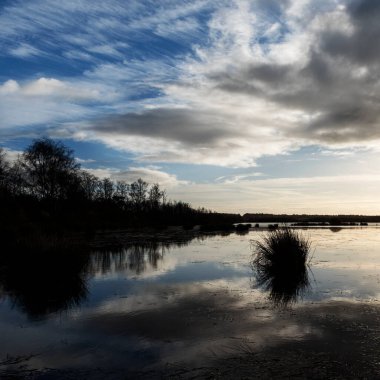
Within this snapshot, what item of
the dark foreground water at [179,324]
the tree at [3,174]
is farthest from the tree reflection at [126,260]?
the tree at [3,174]

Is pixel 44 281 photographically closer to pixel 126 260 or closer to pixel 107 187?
pixel 126 260

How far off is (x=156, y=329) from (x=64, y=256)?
7856mm

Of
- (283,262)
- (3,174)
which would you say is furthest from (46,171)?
(283,262)

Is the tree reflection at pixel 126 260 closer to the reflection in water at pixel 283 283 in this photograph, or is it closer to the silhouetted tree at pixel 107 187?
the reflection in water at pixel 283 283

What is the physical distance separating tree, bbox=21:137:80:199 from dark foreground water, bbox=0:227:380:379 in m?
45.8

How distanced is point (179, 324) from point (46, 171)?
180 feet

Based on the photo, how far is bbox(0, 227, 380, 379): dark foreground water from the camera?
6078 mm

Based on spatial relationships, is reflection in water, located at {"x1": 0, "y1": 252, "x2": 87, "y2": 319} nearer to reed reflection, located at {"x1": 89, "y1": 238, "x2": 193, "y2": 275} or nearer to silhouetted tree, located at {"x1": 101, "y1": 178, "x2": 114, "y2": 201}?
reed reflection, located at {"x1": 89, "y1": 238, "x2": 193, "y2": 275}

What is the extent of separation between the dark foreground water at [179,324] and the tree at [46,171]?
45796 millimetres

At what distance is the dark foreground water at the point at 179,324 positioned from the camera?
239 inches

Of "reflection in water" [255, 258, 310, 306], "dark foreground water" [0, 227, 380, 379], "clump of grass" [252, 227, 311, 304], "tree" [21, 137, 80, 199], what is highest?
"tree" [21, 137, 80, 199]

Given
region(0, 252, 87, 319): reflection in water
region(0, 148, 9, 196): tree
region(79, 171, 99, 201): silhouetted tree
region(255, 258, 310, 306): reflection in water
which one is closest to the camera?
region(0, 252, 87, 319): reflection in water

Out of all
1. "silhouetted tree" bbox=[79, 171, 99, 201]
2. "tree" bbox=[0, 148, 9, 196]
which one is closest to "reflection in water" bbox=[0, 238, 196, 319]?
"tree" bbox=[0, 148, 9, 196]

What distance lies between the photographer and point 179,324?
840 cm
